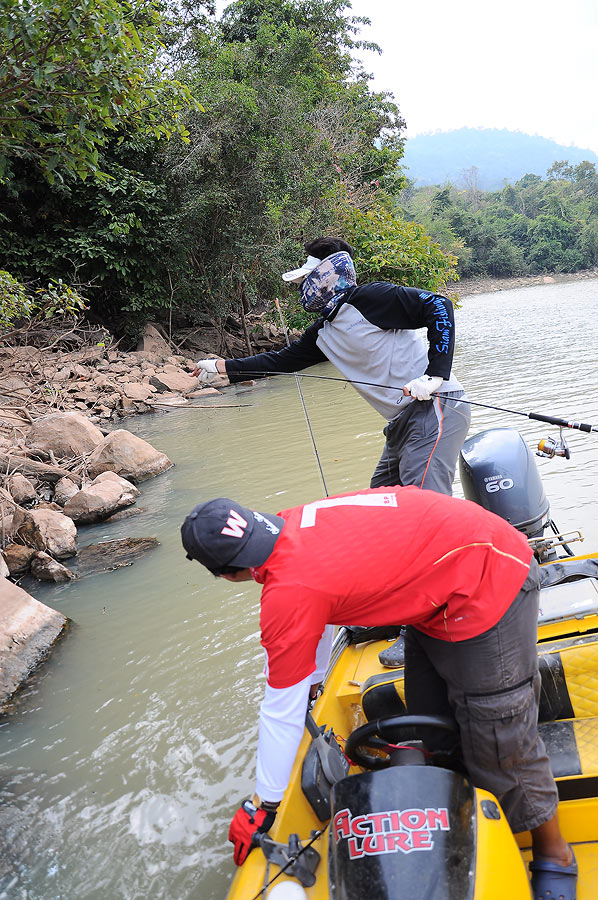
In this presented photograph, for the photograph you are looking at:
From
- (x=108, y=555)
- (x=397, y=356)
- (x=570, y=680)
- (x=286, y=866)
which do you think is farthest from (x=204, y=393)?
(x=286, y=866)

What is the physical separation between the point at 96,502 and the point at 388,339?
455 centimetres

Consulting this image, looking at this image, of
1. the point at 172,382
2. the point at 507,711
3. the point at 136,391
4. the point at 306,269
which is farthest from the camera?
the point at 172,382

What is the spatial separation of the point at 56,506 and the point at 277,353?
4190 mm

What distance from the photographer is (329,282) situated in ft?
11.0

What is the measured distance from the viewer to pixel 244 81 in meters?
17.0

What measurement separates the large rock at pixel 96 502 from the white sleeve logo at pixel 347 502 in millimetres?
5439

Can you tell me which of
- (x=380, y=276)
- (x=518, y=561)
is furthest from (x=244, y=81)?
(x=518, y=561)

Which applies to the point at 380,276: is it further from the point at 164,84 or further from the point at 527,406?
the point at 164,84

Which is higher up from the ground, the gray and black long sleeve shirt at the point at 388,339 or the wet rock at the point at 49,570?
the gray and black long sleeve shirt at the point at 388,339

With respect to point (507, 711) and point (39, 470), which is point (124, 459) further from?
point (507, 711)

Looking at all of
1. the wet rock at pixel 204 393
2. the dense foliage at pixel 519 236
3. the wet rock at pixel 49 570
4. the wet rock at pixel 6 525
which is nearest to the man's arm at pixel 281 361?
the wet rock at pixel 49 570

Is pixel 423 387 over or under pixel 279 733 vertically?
over

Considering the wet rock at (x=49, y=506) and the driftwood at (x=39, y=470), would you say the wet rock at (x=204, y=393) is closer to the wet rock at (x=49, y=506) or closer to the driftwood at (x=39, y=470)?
the driftwood at (x=39, y=470)

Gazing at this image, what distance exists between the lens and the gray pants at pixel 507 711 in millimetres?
1819
